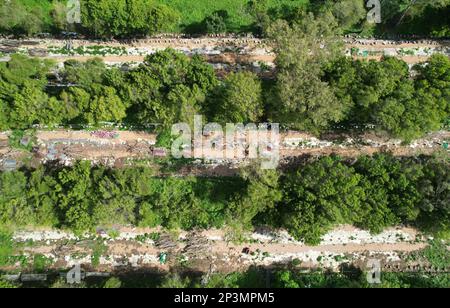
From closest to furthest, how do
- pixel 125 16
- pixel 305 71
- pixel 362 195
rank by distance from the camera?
pixel 362 195, pixel 305 71, pixel 125 16

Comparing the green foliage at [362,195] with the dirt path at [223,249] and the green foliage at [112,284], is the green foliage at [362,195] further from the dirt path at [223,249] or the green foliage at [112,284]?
the green foliage at [112,284]

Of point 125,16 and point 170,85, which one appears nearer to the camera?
point 170,85

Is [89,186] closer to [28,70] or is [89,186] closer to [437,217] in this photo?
[28,70]

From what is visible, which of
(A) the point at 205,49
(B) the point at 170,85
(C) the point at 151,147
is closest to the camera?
(B) the point at 170,85

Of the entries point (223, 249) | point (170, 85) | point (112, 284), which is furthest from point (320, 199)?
point (112, 284)

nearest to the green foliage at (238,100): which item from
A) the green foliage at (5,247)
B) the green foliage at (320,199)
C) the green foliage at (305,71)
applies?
the green foliage at (305,71)

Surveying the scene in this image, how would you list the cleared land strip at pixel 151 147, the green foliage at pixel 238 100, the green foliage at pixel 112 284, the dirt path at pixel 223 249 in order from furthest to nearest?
the cleared land strip at pixel 151 147 → the dirt path at pixel 223 249 → the green foliage at pixel 238 100 → the green foliage at pixel 112 284

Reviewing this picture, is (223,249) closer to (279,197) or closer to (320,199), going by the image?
(279,197)

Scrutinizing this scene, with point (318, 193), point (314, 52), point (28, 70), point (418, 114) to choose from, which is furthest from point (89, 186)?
point (418, 114)

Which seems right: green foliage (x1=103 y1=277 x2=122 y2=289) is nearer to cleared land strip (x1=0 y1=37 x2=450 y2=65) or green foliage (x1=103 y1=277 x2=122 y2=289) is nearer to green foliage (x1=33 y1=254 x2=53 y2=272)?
green foliage (x1=33 y1=254 x2=53 y2=272)

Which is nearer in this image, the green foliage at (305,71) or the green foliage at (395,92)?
the green foliage at (305,71)
